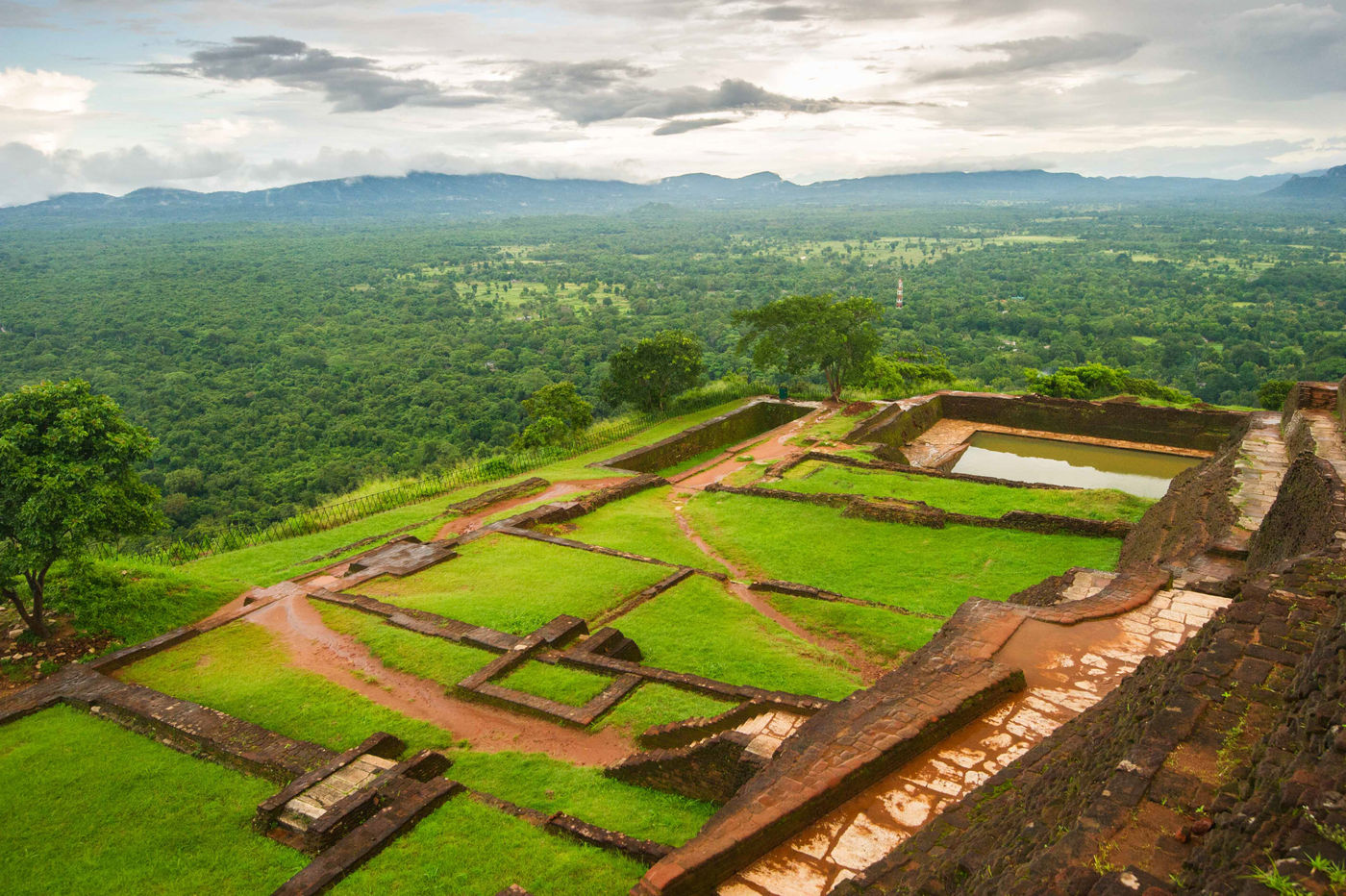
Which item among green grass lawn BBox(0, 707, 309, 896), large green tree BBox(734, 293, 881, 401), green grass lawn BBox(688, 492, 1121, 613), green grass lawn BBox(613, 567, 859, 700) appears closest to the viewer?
green grass lawn BBox(0, 707, 309, 896)

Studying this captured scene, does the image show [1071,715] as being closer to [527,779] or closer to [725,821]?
[725,821]

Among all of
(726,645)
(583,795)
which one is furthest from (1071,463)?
(583,795)

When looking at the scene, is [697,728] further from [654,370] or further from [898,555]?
[654,370]

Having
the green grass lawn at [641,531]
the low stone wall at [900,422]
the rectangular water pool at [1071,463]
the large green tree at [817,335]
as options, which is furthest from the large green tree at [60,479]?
the large green tree at [817,335]

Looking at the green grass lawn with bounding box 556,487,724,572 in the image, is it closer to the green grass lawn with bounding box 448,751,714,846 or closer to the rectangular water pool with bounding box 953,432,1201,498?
the green grass lawn with bounding box 448,751,714,846

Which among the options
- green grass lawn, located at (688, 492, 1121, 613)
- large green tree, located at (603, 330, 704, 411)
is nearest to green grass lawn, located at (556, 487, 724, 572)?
green grass lawn, located at (688, 492, 1121, 613)
